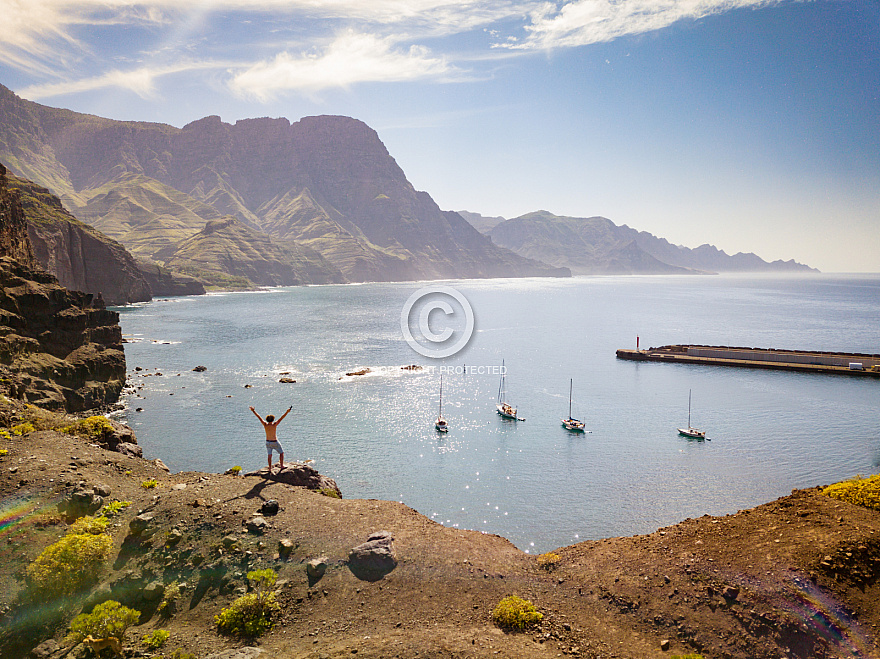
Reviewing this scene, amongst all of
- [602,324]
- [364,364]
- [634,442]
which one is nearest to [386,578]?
[634,442]

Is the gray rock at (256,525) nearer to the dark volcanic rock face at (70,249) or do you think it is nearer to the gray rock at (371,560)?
the gray rock at (371,560)

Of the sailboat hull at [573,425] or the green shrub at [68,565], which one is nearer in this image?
the green shrub at [68,565]

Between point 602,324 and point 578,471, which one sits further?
point 602,324

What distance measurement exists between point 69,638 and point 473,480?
36.7 meters

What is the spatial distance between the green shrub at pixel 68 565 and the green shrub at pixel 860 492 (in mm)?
28030

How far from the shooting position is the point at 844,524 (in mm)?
16328

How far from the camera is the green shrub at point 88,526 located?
15.9 meters

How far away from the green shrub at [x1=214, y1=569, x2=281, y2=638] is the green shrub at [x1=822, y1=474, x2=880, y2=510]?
72.9ft

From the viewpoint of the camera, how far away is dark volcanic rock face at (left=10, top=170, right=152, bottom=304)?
142925 mm

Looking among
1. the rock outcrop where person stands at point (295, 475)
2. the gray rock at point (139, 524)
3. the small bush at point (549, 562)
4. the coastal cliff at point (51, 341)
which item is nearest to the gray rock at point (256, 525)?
the gray rock at point (139, 524)

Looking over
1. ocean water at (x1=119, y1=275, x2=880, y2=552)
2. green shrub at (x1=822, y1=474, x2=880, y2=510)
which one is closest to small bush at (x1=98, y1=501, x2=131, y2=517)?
ocean water at (x1=119, y1=275, x2=880, y2=552)

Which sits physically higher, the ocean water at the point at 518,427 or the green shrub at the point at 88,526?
the green shrub at the point at 88,526

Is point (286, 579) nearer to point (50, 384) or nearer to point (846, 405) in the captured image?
point (50, 384)

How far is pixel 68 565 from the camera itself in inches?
567
